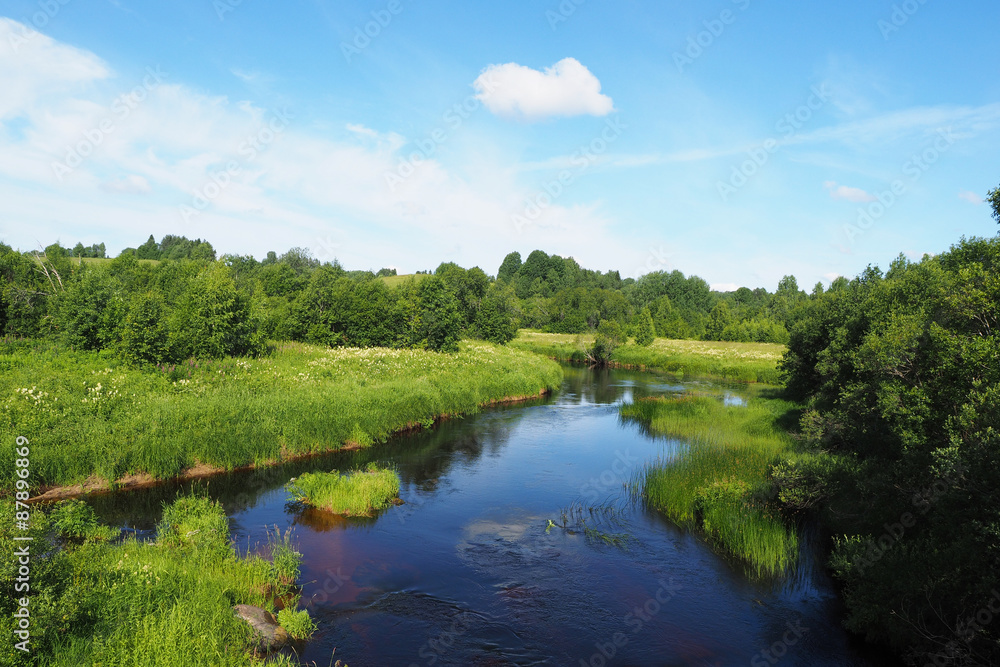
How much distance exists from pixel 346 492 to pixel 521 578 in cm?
717

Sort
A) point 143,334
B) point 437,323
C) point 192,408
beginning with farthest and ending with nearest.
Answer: point 437,323, point 143,334, point 192,408

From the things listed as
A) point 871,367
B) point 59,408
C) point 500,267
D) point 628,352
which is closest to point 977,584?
point 871,367

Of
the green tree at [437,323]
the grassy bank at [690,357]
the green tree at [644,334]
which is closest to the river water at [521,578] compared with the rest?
the green tree at [437,323]

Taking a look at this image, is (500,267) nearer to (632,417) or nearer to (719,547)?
(632,417)

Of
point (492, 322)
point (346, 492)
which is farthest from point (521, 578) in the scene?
point (492, 322)

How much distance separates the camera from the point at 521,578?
1359 centimetres

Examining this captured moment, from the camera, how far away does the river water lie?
35.4 feet

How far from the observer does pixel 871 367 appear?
1477cm

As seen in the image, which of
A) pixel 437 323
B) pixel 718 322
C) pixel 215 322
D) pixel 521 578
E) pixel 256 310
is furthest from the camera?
pixel 718 322

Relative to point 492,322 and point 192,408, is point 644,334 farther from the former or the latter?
point 192,408

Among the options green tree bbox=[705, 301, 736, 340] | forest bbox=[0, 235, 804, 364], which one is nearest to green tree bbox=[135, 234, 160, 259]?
forest bbox=[0, 235, 804, 364]

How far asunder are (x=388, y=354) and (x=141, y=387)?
19077mm

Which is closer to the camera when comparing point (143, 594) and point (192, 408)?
point (143, 594)

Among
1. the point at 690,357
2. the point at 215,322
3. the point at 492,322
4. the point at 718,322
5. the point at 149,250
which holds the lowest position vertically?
the point at 690,357
